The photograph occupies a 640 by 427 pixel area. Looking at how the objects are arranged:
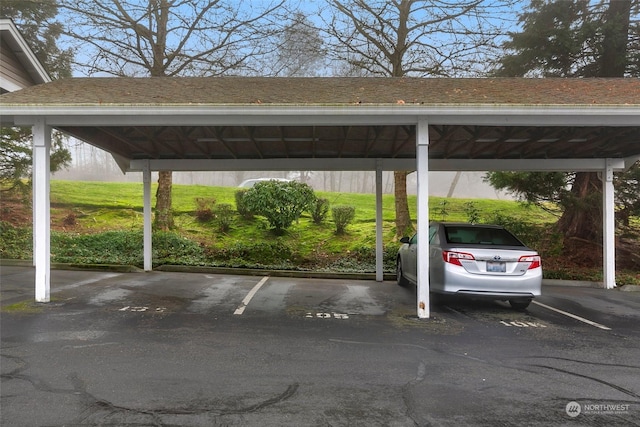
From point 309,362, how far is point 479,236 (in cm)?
424

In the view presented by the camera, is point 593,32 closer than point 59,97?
No

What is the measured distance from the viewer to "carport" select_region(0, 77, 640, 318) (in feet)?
20.2

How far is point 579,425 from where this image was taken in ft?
10.5

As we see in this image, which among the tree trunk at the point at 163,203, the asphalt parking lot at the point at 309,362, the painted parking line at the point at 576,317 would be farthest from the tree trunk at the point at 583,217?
the tree trunk at the point at 163,203

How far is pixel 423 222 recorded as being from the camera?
6.38 meters

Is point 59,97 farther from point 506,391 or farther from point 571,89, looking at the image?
point 571,89

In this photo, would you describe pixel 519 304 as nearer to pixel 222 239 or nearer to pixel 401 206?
pixel 401 206

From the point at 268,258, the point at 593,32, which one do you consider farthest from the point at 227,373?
the point at 593,32

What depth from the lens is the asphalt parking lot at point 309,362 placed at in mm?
3340

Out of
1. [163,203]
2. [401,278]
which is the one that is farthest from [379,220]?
[163,203]

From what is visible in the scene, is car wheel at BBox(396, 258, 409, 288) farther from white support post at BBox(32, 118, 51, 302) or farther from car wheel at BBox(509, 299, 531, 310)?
white support post at BBox(32, 118, 51, 302)

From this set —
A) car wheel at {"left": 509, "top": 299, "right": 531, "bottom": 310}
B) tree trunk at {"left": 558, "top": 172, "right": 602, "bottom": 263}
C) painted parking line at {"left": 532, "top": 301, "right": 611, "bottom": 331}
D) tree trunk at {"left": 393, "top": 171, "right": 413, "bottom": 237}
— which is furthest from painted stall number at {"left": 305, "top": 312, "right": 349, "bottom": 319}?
tree trunk at {"left": 558, "top": 172, "right": 602, "bottom": 263}

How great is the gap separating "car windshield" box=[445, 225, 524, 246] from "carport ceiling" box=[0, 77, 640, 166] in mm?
1854

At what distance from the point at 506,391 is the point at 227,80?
7.57 m
